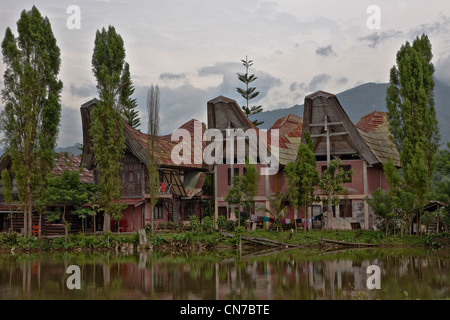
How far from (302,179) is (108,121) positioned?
11243mm

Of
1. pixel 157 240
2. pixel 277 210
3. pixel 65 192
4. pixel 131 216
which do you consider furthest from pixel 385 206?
pixel 65 192

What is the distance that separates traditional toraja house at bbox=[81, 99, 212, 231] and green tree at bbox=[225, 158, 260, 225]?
532cm

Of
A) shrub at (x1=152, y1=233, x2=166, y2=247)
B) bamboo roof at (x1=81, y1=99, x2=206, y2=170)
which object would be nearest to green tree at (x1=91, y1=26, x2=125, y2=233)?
bamboo roof at (x1=81, y1=99, x2=206, y2=170)

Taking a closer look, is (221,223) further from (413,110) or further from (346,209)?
(413,110)

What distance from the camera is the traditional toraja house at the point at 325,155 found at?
31953 mm

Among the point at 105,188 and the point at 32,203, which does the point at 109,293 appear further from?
the point at 32,203

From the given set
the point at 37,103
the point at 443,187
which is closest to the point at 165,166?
the point at 37,103

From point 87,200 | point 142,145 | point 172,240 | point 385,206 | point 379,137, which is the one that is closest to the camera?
point 385,206

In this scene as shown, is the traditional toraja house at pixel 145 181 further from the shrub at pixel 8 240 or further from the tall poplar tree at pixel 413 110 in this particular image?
the tall poplar tree at pixel 413 110

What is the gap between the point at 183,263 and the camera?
20.8 meters

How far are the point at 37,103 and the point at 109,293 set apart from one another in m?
18.4

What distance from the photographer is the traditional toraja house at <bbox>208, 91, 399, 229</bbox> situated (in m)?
32.0

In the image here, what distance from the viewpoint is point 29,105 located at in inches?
1124

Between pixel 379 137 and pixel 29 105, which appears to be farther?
pixel 379 137
